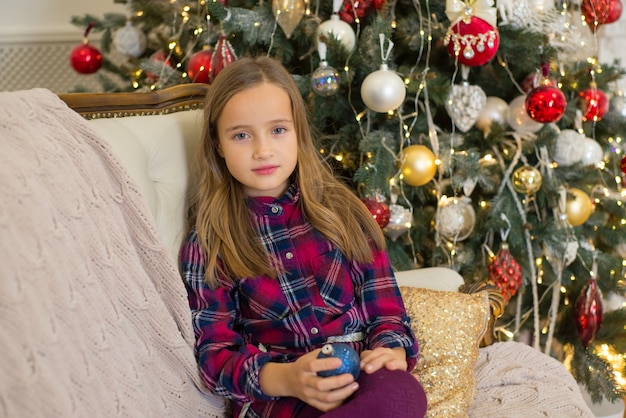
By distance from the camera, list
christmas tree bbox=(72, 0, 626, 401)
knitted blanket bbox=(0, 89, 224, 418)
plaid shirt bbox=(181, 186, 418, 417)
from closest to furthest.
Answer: knitted blanket bbox=(0, 89, 224, 418)
plaid shirt bbox=(181, 186, 418, 417)
christmas tree bbox=(72, 0, 626, 401)

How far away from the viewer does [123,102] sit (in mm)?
1319

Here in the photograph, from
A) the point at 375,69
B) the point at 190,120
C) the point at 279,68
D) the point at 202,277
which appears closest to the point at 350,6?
the point at 375,69

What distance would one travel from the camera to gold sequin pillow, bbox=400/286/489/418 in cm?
127

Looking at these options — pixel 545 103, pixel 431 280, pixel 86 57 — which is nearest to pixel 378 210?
pixel 431 280

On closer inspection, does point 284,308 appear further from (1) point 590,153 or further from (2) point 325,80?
(1) point 590,153

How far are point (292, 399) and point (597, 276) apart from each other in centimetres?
137

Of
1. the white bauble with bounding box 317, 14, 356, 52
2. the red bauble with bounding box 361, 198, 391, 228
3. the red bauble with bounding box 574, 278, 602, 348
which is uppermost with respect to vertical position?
the white bauble with bounding box 317, 14, 356, 52

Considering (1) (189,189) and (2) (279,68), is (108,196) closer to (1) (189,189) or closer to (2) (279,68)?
(1) (189,189)

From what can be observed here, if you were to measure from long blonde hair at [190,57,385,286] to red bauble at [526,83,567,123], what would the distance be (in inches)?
24.4

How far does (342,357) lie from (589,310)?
1.15 meters

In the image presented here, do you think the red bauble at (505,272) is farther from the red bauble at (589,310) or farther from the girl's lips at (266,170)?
the girl's lips at (266,170)

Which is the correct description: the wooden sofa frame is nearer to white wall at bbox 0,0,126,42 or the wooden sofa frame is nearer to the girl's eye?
the girl's eye

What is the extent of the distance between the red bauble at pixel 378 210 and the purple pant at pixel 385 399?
60 centimetres

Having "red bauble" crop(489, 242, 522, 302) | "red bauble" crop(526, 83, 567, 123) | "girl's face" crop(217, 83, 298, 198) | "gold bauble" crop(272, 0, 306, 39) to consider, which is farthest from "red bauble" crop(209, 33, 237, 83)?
"red bauble" crop(489, 242, 522, 302)
